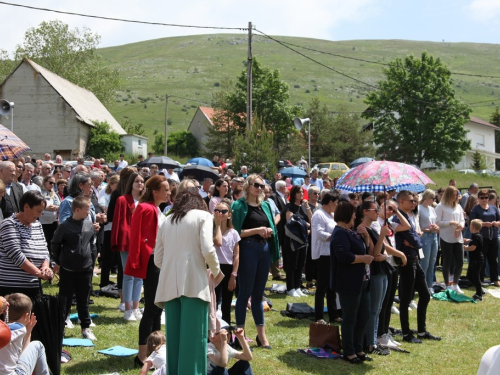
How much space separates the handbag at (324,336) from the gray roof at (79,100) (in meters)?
42.9

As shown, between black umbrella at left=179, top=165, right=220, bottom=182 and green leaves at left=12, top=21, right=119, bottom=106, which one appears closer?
black umbrella at left=179, top=165, right=220, bottom=182

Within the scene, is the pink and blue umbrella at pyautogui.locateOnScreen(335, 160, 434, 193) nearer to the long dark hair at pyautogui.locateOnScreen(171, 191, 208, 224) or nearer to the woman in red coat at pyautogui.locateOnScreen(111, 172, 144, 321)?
the woman in red coat at pyautogui.locateOnScreen(111, 172, 144, 321)

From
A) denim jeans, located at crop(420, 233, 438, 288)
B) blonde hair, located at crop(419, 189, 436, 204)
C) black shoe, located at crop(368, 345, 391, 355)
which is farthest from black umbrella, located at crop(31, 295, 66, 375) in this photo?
blonde hair, located at crop(419, 189, 436, 204)

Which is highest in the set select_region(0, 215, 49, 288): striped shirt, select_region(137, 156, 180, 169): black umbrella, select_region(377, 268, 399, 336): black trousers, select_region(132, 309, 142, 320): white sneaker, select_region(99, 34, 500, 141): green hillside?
select_region(99, 34, 500, 141): green hillside

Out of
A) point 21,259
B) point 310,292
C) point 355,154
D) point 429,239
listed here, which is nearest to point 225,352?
point 21,259

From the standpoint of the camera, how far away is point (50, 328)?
20.5 ft

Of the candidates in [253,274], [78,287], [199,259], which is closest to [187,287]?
[199,259]

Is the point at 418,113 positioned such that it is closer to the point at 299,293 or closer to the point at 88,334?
the point at 299,293

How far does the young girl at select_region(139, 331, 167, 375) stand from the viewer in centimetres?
602

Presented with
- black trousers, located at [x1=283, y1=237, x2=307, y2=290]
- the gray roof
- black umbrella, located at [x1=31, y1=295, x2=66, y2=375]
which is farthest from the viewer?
the gray roof

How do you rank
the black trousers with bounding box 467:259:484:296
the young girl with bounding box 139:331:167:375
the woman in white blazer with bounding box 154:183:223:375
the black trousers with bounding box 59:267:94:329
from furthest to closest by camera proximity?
the black trousers with bounding box 467:259:484:296, the black trousers with bounding box 59:267:94:329, the young girl with bounding box 139:331:167:375, the woman in white blazer with bounding box 154:183:223:375

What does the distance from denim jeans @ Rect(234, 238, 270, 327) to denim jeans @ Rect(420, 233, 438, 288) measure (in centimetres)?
508

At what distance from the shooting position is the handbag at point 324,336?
26.0ft

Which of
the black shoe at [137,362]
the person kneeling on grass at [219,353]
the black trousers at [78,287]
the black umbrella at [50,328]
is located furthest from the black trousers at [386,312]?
the black umbrella at [50,328]
